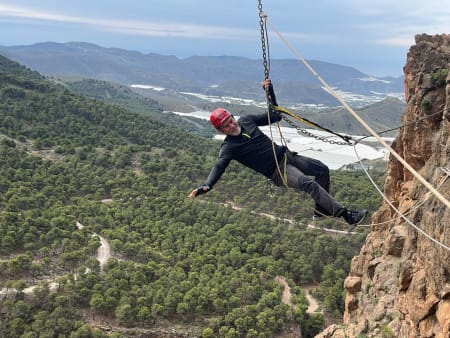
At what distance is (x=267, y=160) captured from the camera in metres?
8.63

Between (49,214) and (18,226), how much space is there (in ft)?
12.6

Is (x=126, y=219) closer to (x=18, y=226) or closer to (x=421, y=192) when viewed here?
(x=18, y=226)

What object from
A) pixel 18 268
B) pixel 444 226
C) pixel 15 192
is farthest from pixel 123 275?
pixel 444 226

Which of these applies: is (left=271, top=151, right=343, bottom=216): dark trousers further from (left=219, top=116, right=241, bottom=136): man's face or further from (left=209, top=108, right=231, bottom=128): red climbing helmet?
(left=209, top=108, right=231, bottom=128): red climbing helmet

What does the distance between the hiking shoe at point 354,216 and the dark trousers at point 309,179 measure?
24 cm

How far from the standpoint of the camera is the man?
797cm

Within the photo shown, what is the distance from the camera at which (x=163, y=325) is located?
26281mm

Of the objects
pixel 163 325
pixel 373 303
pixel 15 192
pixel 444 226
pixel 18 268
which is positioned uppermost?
pixel 444 226

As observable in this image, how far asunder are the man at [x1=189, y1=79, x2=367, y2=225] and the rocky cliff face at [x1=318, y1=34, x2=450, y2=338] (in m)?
2.04

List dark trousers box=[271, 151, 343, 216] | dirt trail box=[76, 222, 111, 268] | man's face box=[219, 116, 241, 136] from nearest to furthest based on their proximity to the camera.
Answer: dark trousers box=[271, 151, 343, 216] < man's face box=[219, 116, 241, 136] < dirt trail box=[76, 222, 111, 268]

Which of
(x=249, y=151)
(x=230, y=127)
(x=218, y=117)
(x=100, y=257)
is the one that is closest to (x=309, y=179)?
(x=249, y=151)

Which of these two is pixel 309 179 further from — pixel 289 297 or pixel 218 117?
pixel 289 297

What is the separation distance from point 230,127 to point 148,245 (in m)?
28.4

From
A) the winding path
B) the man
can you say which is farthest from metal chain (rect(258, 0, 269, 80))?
the winding path
